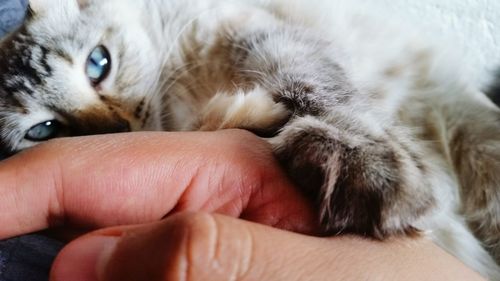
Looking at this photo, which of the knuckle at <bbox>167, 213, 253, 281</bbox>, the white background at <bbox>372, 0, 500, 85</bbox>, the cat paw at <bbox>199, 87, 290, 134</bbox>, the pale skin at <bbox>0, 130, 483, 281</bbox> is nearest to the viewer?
the knuckle at <bbox>167, 213, 253, 281</bbox>

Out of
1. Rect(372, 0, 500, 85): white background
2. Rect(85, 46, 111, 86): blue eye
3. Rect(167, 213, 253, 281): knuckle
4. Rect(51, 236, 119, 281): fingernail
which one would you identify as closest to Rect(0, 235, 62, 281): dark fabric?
Rect(51, 236, 119, 281): fingernail

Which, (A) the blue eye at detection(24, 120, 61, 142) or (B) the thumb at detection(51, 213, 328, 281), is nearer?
(B) the thumb at detection(51, 213, 328, 281)

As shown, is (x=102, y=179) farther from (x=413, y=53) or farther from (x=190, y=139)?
(x=413, y=53)

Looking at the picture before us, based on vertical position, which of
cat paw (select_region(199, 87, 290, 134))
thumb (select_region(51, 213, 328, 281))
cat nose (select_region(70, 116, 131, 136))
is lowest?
cat nose (select_region(70, 116, 131, 136))

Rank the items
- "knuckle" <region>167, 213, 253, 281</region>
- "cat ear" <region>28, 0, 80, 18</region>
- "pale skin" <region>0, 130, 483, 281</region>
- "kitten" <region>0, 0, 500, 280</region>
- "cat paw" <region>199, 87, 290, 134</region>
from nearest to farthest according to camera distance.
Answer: "knuckle" <region>167, 213, 253, 281</region> < "pale skin" <region>0, 130, 483, 281</region> < "kitten" <region>0, 0, 500, 280</region> < "cat paw" <region>199, 87, 290, 134</region> < "cat ear" <region>28, 0, 80, 18</region>

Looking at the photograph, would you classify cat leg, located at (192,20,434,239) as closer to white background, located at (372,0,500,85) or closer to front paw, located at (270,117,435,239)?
front paw, located at (270,117,435,239)

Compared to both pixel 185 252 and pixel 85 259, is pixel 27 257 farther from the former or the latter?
pixel 185 252

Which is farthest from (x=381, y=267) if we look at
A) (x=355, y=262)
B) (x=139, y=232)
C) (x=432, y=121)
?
(x=432, y=121)

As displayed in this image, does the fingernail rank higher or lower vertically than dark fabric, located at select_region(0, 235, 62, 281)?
higher
